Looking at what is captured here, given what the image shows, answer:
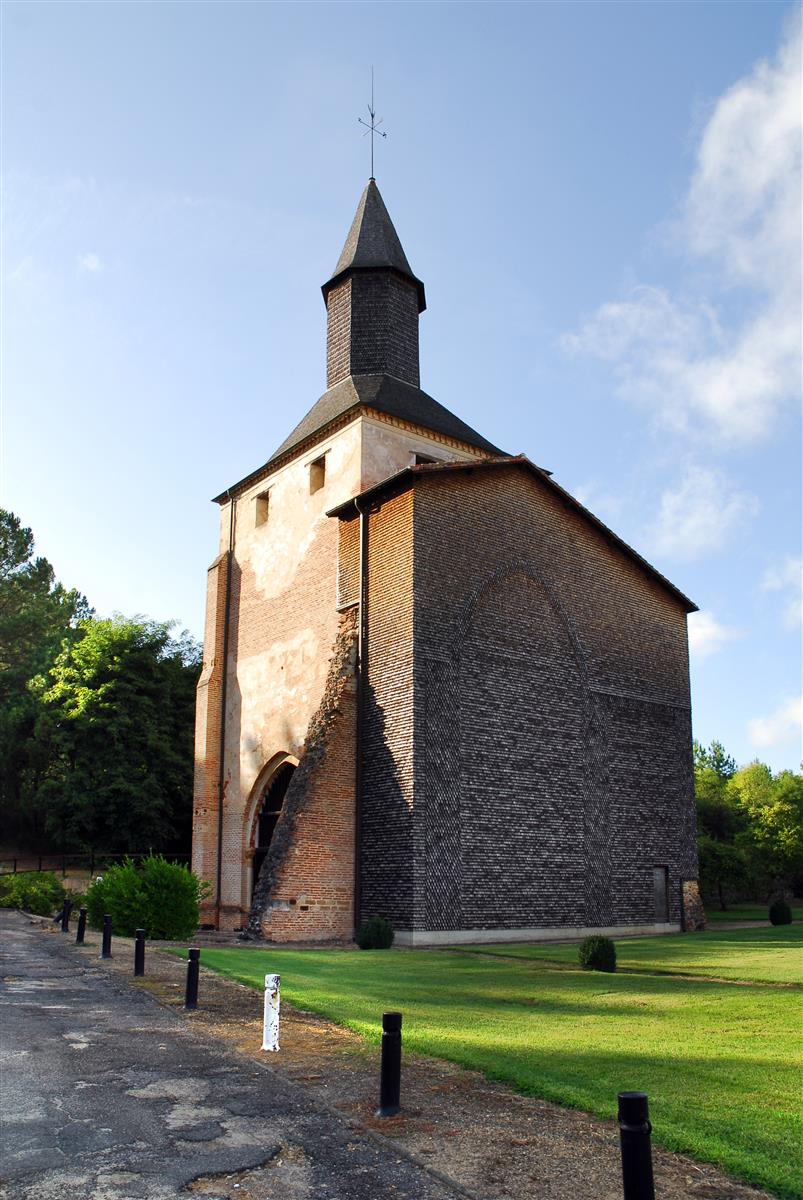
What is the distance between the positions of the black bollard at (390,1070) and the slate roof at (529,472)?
16.5 metres

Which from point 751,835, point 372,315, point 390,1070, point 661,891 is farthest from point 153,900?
point 751,835

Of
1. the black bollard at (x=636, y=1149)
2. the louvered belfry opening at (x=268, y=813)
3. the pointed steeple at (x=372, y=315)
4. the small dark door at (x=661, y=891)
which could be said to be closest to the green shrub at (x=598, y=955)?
the small dark door at (x=661, y=891)

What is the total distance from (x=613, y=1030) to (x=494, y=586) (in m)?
15.0

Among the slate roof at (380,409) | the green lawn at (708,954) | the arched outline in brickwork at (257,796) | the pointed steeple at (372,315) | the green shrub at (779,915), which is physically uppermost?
the pointed steeple at (372,315)

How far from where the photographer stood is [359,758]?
868 inches

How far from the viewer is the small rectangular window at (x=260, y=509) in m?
30.0

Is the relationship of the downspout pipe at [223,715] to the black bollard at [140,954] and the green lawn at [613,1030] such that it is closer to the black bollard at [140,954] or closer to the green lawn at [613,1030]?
the green lawn at [613,1030]

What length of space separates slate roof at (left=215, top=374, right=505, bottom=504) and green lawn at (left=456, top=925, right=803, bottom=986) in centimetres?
1392

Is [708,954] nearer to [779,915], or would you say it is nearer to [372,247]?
[779,915]

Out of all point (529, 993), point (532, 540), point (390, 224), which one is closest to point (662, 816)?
point (532, 540)

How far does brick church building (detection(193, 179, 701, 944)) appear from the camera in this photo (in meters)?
21.0

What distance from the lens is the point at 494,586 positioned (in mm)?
23500

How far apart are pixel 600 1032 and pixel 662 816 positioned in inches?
712

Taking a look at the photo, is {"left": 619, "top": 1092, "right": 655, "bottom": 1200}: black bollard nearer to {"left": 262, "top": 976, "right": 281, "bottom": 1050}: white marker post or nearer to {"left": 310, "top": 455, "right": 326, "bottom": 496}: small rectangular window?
{"left": 262, "top": 976, "right": 281, "bottom": 1050}: white marker post
